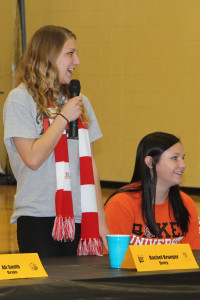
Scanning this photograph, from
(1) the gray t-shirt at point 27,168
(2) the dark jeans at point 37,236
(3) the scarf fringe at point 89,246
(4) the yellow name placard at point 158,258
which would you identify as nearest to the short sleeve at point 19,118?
(1) the gray t-shirt at point 27,168

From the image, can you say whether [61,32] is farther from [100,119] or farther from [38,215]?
[100,119]

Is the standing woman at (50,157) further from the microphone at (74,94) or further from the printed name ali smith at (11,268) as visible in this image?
the printed name ali smith at (11,268)

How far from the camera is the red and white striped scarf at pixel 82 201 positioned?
231cm

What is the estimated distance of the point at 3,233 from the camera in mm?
5332

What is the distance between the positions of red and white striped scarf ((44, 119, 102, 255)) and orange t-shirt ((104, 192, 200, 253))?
0.30 metres

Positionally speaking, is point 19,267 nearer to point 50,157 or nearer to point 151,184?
point 50,157

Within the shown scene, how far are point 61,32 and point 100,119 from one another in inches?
238

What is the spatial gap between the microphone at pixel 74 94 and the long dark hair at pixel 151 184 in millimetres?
529

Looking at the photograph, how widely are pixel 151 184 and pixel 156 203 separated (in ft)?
0.32

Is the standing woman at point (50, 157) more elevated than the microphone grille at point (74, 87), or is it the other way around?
the microphone grille at point (74, 87)

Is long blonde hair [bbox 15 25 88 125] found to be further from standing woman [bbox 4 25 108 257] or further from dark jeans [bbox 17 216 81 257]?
dark jeans [bbox 17 216 81 257]

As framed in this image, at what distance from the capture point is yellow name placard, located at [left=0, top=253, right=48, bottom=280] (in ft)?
4.98

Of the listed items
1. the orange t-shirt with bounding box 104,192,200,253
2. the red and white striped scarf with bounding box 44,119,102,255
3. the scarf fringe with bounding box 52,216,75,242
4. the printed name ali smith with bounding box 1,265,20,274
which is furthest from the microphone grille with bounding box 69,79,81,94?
the printed name ali smith with bounding box 1,265,20,274

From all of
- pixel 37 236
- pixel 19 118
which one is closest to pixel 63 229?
pixel 37 236
